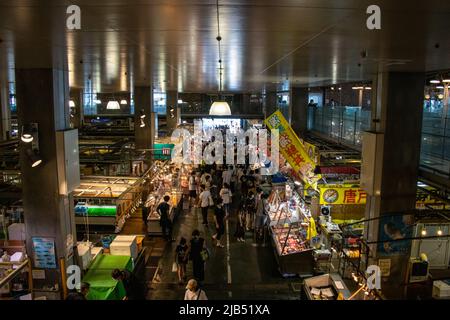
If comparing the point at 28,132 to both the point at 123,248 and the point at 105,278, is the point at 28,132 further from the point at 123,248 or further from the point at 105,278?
the point at 123,248

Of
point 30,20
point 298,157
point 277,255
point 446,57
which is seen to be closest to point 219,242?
point 277,255

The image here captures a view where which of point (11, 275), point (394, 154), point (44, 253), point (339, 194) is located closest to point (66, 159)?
point (44, 253)

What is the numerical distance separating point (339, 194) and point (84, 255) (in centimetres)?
649

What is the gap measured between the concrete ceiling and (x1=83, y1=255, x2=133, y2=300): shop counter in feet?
13.6

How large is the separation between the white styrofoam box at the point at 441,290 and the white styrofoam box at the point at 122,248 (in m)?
7.25

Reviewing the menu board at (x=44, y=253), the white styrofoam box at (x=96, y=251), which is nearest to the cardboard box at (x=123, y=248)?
the white styrofoam box at (x=96, y=251)

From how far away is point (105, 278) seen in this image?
7.89 m

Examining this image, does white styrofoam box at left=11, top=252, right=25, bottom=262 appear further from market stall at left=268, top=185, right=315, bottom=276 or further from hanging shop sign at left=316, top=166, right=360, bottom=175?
hanging shop sign at left=316, top=166, right=360, bottom=175

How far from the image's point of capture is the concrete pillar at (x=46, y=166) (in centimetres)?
726

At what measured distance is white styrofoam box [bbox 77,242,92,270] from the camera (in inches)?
329

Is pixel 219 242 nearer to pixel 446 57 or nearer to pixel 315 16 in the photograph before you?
pixel 446 57

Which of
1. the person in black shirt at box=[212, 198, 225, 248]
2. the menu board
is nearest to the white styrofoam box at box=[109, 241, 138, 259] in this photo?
the menu board

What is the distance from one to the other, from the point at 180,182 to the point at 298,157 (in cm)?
662

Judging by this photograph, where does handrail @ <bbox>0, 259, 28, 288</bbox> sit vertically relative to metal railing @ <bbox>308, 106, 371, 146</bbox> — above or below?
below
